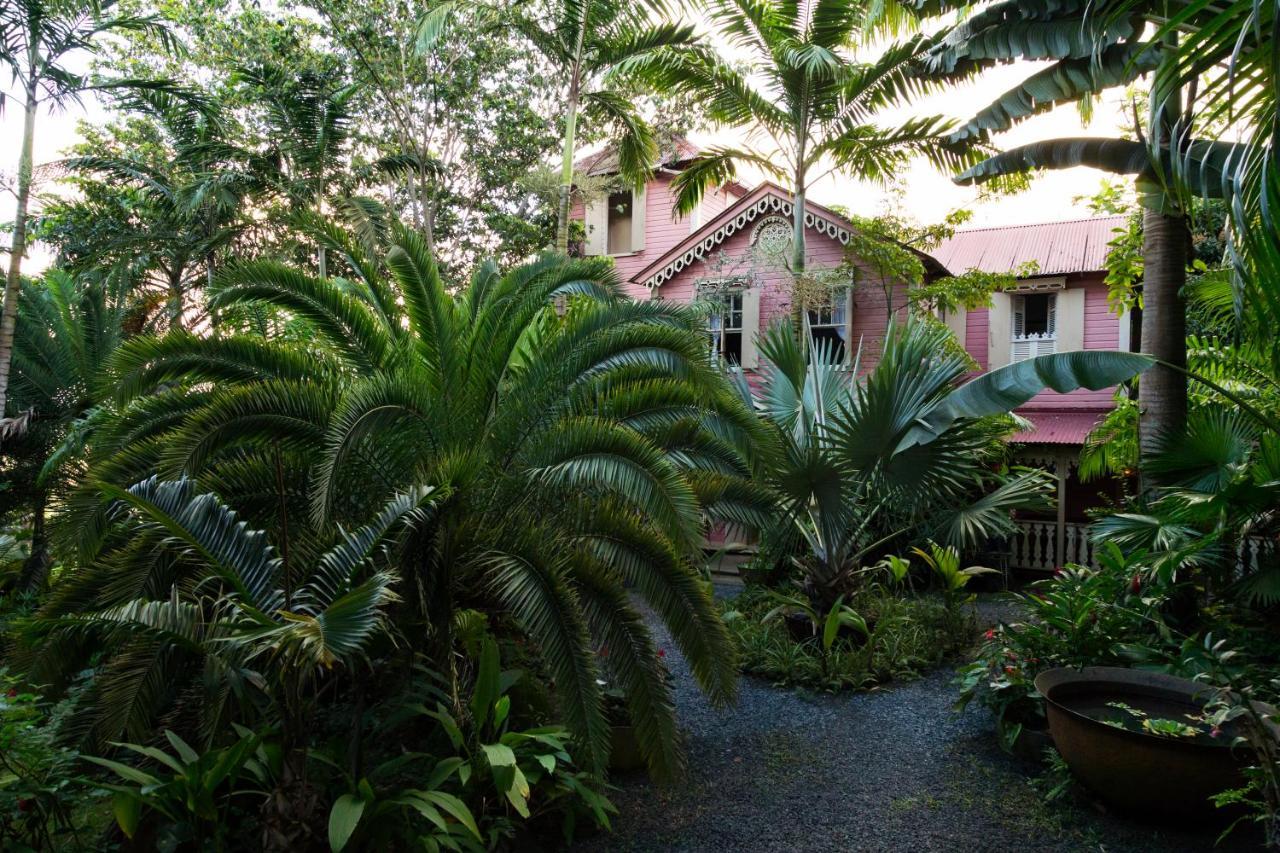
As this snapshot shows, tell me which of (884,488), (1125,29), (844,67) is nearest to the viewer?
(1125,29)

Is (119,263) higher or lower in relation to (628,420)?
higher

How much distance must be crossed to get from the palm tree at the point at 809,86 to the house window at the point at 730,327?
3.53 meters

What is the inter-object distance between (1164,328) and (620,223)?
45.1 feet

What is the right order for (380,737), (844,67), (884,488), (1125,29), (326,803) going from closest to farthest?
(326,803), (380,737), (1125,29), (884,488), (844,67)

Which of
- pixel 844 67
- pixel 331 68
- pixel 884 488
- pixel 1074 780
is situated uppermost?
pixel 331 68

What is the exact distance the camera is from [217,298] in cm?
534

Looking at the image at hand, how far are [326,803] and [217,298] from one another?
11.1ft

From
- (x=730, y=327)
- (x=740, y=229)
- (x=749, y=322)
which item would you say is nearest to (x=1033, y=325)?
(x=749, y=322)

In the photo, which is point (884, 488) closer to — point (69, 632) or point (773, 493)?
point (773, 493)

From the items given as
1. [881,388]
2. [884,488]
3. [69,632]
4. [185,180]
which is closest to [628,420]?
[881,388]

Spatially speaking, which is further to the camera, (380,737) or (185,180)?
(185,180)

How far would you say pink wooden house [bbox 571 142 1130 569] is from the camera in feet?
45.2

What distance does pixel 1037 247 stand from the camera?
15.8m

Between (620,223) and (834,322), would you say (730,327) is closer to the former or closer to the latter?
(834,322)
